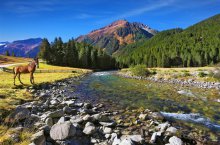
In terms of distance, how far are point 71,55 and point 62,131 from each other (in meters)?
108

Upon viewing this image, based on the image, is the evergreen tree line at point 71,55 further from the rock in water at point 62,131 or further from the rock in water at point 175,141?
the rock in water at point 175,141

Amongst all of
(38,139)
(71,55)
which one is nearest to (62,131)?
(38,139)

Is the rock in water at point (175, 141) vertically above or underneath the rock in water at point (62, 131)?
underneath

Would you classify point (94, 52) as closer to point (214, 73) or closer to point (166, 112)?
point (214, 73)

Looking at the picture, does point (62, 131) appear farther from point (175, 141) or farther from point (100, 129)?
point (175, 141)

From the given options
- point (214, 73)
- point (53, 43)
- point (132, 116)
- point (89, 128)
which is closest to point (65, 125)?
point (89, 128)

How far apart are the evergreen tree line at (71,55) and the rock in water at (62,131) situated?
102035mm

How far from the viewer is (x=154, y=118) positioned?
18922mm

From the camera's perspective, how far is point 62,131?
38.4 feet

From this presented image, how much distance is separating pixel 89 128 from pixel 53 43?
109885mm

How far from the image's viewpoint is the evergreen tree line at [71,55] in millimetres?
111250

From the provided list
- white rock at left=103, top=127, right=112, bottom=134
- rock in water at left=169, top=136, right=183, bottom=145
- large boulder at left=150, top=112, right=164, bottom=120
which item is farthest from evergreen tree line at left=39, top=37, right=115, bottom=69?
rock in water at left=169, top=136, right=183, bottom=145

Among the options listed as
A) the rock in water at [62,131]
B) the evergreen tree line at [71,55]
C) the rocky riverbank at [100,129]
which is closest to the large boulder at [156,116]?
the rocky riverbank at [100,129]

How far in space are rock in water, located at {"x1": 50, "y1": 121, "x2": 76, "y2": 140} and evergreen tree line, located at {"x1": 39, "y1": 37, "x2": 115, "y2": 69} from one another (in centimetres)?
10203
